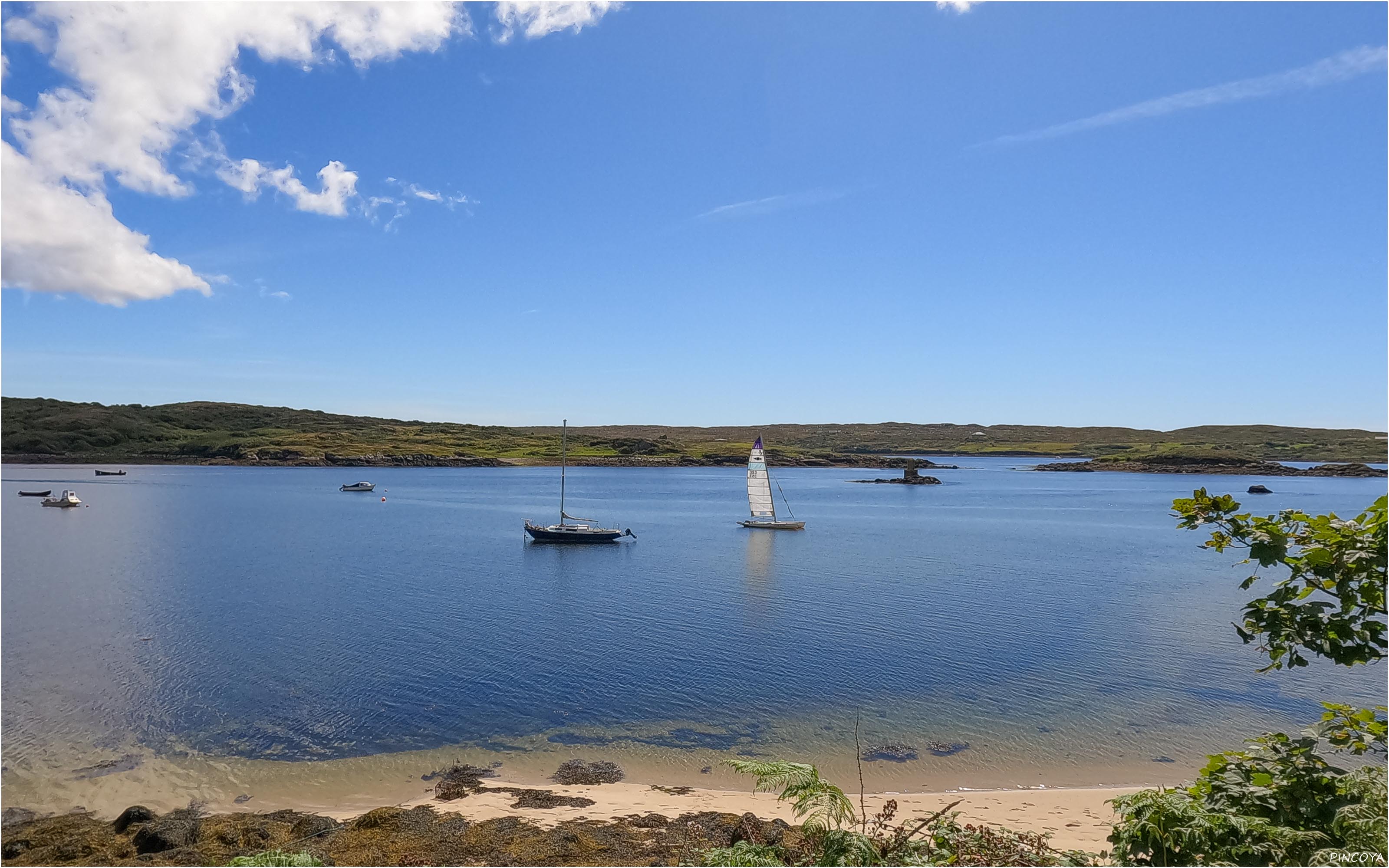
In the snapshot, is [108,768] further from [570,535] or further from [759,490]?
[759,490]

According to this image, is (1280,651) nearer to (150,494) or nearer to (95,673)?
(95,673)

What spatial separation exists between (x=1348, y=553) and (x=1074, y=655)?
97.2ft

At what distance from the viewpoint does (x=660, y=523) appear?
295 feet

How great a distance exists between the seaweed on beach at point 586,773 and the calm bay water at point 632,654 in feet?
2.43

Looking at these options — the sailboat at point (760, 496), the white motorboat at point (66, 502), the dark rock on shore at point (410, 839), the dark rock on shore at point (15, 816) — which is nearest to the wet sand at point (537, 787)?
the dark rock on shore at point (15, 816)

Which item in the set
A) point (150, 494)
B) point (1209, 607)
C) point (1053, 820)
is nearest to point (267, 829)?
point (1053, 820)

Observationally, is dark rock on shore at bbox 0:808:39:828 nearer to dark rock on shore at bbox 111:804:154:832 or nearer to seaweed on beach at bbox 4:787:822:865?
seaweed on beach at bbox 4:787:822:865

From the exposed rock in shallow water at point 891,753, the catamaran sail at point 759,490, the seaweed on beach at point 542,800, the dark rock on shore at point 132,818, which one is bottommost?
the exposed rock in shallow water at point 891,753

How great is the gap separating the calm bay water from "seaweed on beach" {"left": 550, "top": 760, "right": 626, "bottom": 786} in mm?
742

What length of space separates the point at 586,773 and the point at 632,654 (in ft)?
41.6

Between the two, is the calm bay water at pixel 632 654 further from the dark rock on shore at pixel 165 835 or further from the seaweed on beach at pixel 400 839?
the dark rock on shore at pixel 165 835

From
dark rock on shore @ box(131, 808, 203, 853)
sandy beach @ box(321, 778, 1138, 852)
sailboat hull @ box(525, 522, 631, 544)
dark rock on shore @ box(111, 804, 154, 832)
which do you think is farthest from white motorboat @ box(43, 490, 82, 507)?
sandy beach @ box(321, 778, 1138, 852)

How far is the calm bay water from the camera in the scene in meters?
22.8

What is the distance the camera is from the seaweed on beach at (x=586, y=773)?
20.0 metres
